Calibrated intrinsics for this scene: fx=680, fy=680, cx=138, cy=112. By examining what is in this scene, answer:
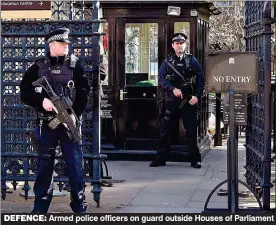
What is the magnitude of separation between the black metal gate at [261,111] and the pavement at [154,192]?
1.18 feet

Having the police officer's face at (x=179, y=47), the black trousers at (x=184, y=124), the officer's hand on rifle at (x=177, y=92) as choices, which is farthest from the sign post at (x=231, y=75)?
the black trousers at (x=184, y=124)

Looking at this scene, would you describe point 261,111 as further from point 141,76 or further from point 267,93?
point 141,76

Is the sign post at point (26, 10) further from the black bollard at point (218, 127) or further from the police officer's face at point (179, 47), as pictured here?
the black bollard at point (218, 127)

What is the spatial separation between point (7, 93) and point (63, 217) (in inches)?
77.7

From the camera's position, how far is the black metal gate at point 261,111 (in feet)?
25.7

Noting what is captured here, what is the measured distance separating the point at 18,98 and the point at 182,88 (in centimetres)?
326

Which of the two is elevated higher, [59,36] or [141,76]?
[59,36]

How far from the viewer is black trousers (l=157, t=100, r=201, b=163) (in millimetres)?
11055

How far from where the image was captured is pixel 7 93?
339 inches

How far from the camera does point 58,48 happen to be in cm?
755

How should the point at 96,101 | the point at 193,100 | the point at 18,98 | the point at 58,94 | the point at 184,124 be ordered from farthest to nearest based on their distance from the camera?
the point at 184,124
the point at 193,100
the point at 18,98
the point at 96,101
the point at 58,94

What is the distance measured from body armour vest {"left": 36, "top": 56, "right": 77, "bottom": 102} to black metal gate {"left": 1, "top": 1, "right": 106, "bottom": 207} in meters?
0.76

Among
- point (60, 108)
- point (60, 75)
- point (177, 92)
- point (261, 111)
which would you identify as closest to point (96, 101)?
point (60, 75)
